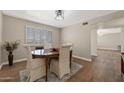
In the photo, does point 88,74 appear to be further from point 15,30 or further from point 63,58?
point 15,30

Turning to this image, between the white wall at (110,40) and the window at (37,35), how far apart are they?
6.10 metres

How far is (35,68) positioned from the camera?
6.88 feet

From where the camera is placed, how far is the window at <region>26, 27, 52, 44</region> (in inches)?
143

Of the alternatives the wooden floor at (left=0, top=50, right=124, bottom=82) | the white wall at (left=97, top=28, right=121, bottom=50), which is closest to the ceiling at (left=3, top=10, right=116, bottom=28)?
the wooden floor at (left=0, top=50, right=124, bottom=82)

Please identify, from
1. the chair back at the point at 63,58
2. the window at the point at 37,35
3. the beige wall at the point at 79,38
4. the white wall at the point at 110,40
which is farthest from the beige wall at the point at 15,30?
the white wall at the point at 110,40

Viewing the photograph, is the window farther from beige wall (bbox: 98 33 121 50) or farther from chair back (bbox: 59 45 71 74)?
A: beige wall (bbox: 98 33 121 50)

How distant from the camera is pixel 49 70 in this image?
2617mm

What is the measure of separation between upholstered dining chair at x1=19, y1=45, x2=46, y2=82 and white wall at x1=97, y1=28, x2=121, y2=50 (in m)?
7.55

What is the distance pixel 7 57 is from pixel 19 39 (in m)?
0.78

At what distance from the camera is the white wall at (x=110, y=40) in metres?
7.76

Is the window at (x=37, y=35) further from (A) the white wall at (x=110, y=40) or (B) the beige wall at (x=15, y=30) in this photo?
(A) the white wall at (x=110, y=40)

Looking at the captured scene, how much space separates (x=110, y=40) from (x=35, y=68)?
319 inches
